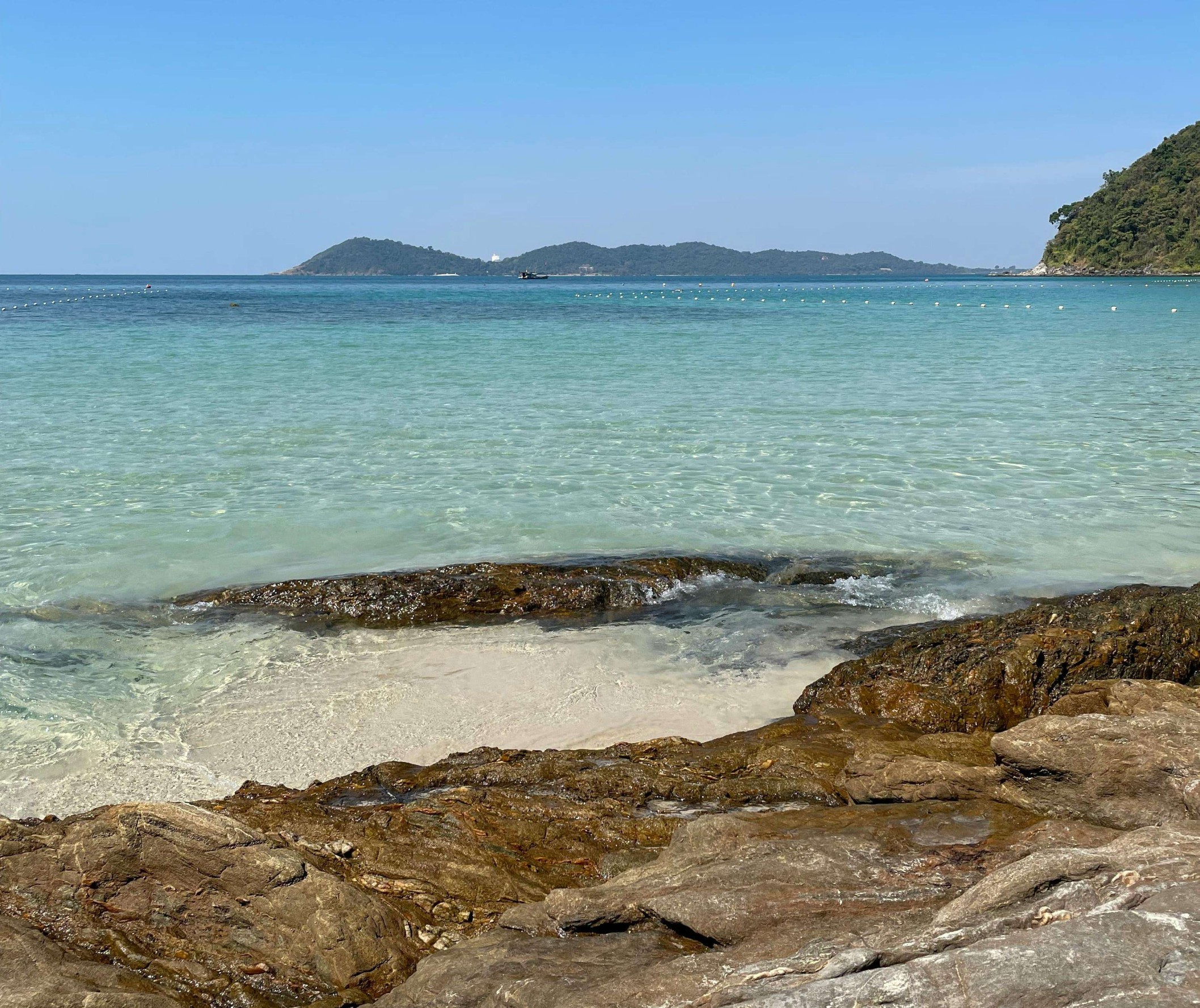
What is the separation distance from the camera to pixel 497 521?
11.7 m

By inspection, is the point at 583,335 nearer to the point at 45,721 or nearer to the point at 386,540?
the point at 386,540

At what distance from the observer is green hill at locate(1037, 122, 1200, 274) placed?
126 meters

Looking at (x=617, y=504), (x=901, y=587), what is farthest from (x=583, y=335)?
(x=901, y=587)

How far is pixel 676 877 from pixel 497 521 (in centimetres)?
802

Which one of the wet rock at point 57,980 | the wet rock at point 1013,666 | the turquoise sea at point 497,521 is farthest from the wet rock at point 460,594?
the wet rock at point 57,980

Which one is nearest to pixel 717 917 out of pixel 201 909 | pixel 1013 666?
pixel 201 909

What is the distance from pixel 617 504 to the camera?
1231cm

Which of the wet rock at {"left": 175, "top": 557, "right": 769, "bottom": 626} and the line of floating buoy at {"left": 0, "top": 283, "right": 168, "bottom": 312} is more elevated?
the line of floating buoy at {"left": 0, "top": 283, "right": 168, "bottom": 312}

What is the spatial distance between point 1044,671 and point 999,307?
209 feet

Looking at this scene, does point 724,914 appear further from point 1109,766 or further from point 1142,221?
point 1142,221

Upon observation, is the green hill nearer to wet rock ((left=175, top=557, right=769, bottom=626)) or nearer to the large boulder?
wet rock ((left=175, top=557, right=769, bottom=626))

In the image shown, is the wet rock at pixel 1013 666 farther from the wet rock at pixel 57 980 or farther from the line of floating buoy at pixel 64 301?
the line of floating buoy at pixel 64 301

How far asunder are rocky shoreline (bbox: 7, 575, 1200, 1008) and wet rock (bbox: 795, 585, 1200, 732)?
8cm

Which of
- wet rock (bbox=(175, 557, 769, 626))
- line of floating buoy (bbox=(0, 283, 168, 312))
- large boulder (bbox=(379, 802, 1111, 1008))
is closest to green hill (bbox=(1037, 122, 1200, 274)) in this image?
line of floating buoy (bbox=(0, 283, 168, 312))
